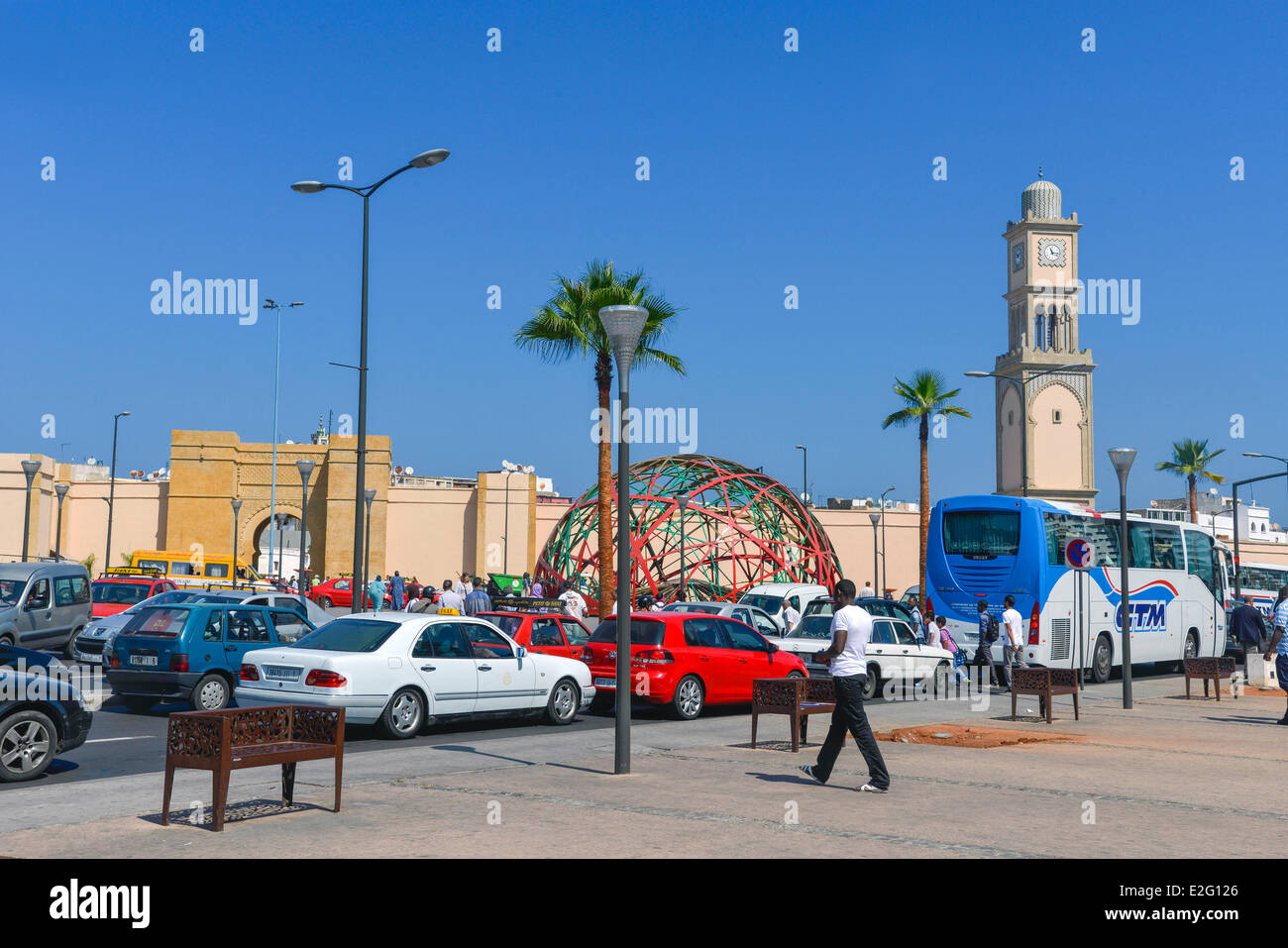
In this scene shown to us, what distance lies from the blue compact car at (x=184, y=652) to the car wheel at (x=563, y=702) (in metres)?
3.94

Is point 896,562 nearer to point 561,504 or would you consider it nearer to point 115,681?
point 561,504

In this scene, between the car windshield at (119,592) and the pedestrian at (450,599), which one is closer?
the pedestrian at (450,599)

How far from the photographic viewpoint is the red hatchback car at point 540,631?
60.6 feet

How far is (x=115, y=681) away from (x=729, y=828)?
1042 cm

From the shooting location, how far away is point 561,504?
7038cm

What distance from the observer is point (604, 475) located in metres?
28.2

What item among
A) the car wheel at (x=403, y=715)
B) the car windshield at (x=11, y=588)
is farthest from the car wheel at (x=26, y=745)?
the car windshield at (x=11, y=588)

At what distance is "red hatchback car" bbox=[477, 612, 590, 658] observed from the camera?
18.5 m

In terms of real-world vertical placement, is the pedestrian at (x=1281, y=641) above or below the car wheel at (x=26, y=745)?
above

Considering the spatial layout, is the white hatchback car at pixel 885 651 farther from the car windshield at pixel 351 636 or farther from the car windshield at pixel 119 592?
the car windshield at pixel 119 592

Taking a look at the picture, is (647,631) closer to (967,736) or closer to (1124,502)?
(967,736)

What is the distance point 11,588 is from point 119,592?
13.4ft
